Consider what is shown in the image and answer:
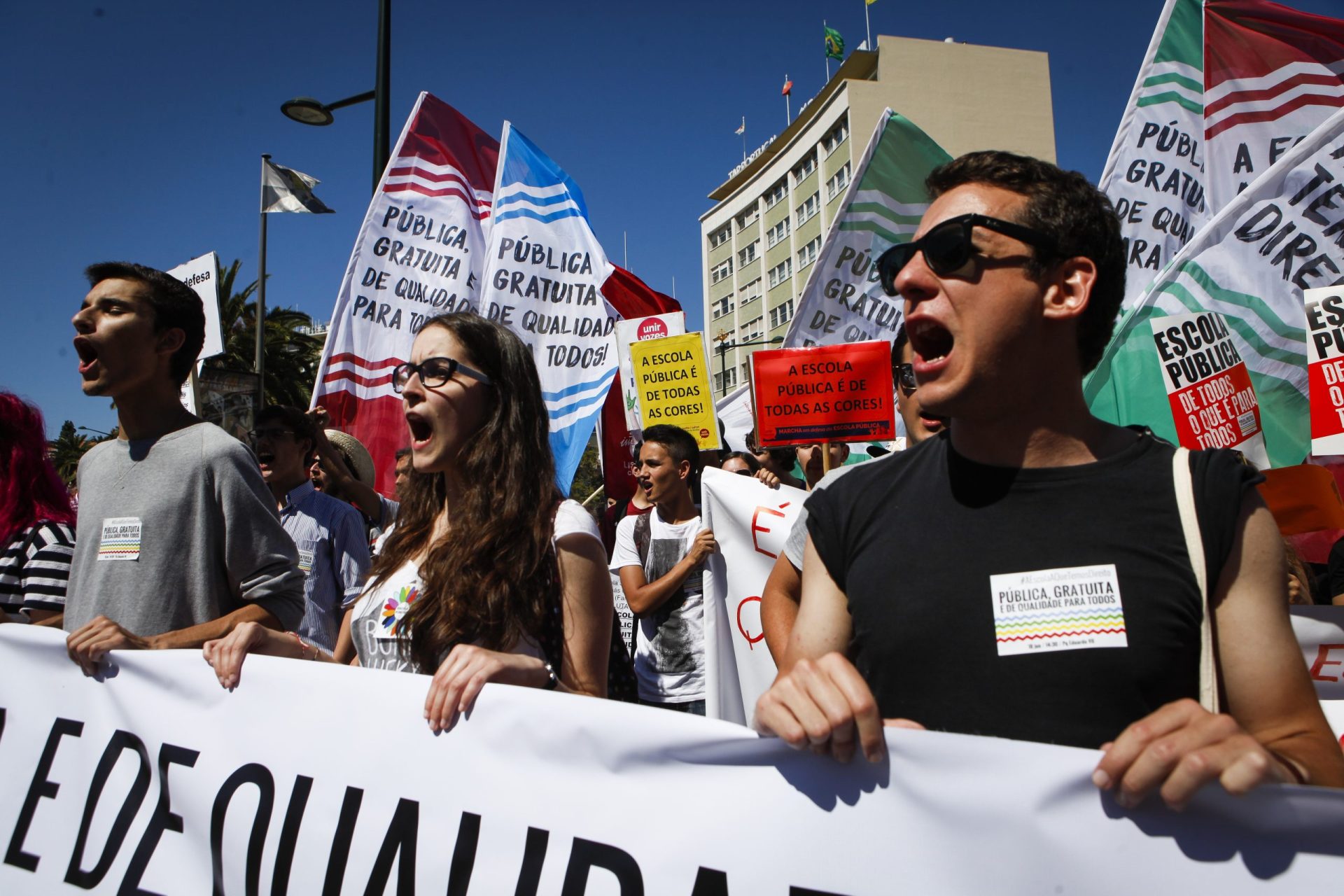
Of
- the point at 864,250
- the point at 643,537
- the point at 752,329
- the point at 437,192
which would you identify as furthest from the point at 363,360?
the point at 752,329

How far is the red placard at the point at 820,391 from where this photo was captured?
5.06 metres

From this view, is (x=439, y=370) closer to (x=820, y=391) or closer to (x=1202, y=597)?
(x=1202, y=597)

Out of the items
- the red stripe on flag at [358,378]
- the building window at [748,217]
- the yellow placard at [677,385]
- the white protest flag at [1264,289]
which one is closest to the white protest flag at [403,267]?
the red stripe on flag at [358,378]

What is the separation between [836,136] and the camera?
47.2 m

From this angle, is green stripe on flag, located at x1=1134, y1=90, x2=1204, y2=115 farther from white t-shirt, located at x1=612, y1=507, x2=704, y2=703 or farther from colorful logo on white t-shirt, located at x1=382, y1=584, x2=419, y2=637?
colorful logo on white t-shirt, located at x1=382, y1=584, x2=419, y2=637

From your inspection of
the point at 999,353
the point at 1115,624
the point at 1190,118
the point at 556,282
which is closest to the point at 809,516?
the point at 999,353

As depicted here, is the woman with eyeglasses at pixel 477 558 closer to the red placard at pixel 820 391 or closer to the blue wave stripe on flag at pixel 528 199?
the red placard at pixel 820 391

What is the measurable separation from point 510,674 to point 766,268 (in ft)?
186

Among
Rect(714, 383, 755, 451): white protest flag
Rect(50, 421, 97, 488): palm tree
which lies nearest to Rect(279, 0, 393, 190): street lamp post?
Rect(714, 383, 755, 451): white protest flag

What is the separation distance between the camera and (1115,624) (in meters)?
1.18

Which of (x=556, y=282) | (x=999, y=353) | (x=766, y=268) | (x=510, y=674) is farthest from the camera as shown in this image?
(x=766, y=268)

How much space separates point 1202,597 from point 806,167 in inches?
2121

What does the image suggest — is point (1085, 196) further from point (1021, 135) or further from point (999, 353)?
point (1021, 135)

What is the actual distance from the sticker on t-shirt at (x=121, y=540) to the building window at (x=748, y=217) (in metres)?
58.4
